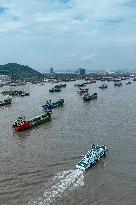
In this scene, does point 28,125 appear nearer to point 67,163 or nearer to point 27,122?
point 27,122

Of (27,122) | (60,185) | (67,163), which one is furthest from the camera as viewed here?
(27,122)

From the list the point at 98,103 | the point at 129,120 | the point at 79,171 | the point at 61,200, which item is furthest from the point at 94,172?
the point at 98,103

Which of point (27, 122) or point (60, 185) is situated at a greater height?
point (27, 122)

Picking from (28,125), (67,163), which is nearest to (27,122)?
(28,125)

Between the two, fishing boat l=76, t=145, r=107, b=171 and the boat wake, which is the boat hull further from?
the boat wake

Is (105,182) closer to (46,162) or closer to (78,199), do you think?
(78,199)

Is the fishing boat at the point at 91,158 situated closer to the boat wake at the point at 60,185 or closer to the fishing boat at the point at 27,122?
the boat wake at the point at 60,185

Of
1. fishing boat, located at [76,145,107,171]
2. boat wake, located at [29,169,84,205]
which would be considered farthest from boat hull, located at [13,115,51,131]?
boat wake, located at [29,169,84,205]

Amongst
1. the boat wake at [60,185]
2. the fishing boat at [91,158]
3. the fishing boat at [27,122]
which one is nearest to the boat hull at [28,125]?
the fishing boat at [27,122]
